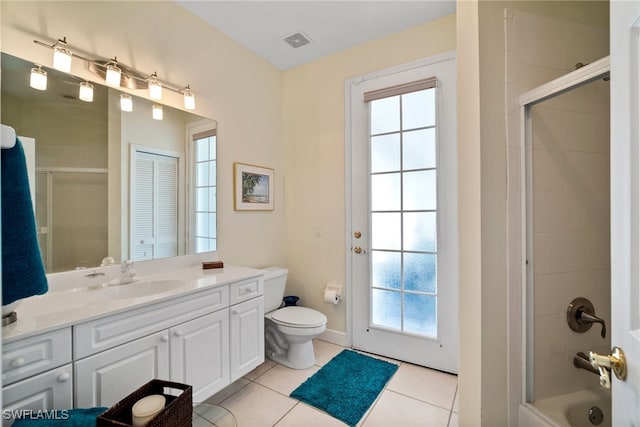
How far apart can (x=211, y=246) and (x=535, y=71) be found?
2.27 meters

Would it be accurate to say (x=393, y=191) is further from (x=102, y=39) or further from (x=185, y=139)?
(x=102, y=39)

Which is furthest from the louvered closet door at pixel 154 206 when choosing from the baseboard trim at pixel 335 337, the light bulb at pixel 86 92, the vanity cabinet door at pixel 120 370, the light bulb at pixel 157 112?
the baseboard trim at pixel 335 337

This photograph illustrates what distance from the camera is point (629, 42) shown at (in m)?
0.63

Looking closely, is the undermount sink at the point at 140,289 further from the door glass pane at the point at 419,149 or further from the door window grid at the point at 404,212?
the door glass pane at the point at 419,149

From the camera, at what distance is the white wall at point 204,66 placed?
4.58 feet

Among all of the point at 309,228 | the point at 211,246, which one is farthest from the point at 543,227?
the point at 211,246

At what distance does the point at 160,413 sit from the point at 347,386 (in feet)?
4.40

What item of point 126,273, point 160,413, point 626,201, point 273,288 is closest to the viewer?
point 626,201

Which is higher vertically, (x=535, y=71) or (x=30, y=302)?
(x=535, y=71)

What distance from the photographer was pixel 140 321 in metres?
1.28

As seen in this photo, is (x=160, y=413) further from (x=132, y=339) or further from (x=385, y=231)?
(x=385, y=231)

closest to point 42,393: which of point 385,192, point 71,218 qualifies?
point 71,218

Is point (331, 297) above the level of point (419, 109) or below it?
below

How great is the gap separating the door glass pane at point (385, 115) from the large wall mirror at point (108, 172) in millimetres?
1360
